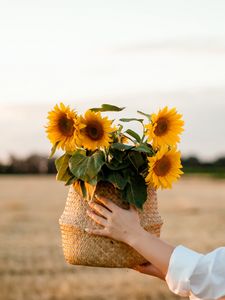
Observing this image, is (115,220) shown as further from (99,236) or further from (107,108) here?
(107,108)

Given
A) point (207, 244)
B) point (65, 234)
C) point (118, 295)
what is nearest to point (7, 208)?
point (207, 244)

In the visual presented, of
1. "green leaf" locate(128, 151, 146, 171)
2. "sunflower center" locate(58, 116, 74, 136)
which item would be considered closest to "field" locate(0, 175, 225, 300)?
Answer: "green leaf" locate(128, 151, 146, 171)

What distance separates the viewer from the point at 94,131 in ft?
7.19

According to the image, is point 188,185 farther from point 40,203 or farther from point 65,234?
point 65,234

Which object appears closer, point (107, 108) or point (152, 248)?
point (152, 248)

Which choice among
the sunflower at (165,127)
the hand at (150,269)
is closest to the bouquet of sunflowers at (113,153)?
the sunflower at (165,127)

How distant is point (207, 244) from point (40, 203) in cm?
1009

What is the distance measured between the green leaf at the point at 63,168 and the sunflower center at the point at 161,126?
237mm

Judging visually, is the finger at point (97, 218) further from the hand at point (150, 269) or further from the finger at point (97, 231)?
the hand at point (150, 269)

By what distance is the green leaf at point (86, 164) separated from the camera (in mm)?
2129

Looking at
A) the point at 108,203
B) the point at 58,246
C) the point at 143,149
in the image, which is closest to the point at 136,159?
the point at 143,149

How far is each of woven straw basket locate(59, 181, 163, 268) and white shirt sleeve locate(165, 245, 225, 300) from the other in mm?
273

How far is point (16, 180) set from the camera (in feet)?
108

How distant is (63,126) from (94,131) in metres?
0.08
